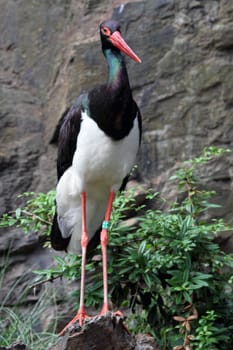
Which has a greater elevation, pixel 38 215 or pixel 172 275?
pixel 38 215

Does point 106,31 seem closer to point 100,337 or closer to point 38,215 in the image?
point 38,215

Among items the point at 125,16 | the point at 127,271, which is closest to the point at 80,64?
the point at 125,16

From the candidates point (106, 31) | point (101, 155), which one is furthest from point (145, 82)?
point (101, 155)

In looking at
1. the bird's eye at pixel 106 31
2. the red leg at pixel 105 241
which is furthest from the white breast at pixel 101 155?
the bird's eye at pixel 106 31

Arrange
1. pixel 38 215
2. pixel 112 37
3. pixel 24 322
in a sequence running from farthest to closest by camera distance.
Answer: pixel 24 322, pixel 38 215, pixel 112 37

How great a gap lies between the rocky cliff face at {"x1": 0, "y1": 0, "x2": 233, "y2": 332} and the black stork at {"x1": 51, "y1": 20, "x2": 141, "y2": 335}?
106cm

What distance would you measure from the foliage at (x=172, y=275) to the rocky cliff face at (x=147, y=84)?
3.00 feet

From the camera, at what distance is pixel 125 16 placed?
5.72 meters

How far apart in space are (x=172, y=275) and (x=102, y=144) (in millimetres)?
778

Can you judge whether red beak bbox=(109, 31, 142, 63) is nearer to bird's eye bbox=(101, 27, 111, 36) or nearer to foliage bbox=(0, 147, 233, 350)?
bird's eye bbox=(101, 27, 111, 36)

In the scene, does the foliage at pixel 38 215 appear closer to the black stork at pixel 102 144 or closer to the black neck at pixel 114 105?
the black stork at pixel 102 144

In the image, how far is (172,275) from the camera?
439cm

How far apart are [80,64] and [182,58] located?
2.24 feet

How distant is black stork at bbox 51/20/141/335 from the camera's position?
421 centimetres
